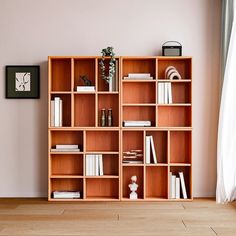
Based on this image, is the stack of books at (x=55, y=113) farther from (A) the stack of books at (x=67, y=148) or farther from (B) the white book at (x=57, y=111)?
(A) the stack of books at (x=67, y=148)

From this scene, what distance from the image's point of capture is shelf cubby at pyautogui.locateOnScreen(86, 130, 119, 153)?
4805mm

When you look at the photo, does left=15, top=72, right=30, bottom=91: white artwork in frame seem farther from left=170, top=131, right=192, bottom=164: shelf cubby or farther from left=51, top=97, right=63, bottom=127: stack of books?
left=170, top=131, right=192, bottom=164: shelf cubby

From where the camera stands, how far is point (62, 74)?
15.8 feet

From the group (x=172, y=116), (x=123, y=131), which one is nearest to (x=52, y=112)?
(x=123, y=131)

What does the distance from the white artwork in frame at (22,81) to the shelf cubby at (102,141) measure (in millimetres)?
862

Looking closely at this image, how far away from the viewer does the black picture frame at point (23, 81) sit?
4.83 m

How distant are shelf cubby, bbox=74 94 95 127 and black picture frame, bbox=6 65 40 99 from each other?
1.51 feet

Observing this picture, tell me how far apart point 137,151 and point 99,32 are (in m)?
1.39

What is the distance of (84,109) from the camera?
15.8 feet

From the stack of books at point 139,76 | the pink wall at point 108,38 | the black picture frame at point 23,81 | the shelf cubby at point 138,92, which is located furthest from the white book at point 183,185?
the black picture frame at point 23,81

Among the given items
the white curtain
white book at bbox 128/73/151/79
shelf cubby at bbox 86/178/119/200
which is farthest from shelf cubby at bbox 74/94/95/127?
the white curtain

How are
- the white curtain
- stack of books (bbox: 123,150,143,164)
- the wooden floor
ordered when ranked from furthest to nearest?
stack of books (bbox: 123,150,143,164)
the white curtain
the wooden floor

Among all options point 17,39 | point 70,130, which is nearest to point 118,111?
point 70,130

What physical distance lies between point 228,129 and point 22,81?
2297 millimetres
